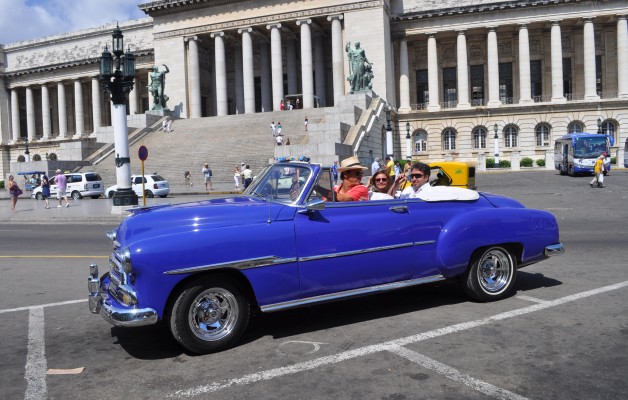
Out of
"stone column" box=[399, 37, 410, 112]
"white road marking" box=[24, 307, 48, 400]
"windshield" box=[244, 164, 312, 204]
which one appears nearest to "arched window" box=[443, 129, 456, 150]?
"stone column" box=[399, 37, 410, 112]

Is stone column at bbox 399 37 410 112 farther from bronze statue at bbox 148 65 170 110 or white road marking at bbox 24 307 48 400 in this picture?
white road marking at bbox 24 307 48 400


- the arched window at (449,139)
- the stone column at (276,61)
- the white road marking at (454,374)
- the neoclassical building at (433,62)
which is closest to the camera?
the white road marking at (454,374)

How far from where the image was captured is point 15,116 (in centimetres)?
7762

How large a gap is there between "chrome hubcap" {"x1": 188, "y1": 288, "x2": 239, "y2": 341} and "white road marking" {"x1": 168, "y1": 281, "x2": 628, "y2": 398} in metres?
0.74

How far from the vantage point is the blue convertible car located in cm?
479

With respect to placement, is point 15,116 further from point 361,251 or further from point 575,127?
point 361,251

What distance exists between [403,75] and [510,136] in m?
12.5

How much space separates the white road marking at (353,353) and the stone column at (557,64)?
51.5m

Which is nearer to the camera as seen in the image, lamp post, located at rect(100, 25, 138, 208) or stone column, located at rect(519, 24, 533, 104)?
lamp post, located at rect(100, 25, 138, 208)

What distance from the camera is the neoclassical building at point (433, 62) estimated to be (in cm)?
5191

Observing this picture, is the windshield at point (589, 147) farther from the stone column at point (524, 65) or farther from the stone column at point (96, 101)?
the stone column at point (96, 101)

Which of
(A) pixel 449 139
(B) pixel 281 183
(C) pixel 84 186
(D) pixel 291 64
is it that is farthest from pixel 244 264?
(D) pixel 291 64

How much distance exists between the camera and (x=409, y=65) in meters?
59.2

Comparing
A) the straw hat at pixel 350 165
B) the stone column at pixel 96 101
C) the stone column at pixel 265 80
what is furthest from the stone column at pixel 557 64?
the stone column at pixel 96 101
